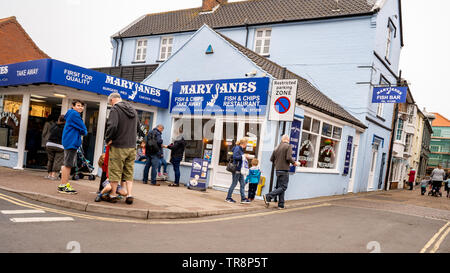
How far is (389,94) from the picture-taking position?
15.5 m

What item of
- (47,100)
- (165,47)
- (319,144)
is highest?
(165,47)

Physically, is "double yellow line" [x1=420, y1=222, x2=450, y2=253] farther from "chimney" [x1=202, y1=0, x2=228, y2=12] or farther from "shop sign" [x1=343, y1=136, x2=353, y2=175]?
"chimney" [x1=202, y1=0, x2=228, y2=12]

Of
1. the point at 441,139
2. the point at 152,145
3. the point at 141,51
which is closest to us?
the point at 152,145

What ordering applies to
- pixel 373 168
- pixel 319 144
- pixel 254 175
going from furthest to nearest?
1. pixel 373 168
2. pixel 319 144
3. pixel 254 175

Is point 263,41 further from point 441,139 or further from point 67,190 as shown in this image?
point 441,139

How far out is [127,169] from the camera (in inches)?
266

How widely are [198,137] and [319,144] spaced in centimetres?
468

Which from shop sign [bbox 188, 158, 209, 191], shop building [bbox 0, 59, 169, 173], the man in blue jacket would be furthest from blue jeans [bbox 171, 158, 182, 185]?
the man in blue jacket

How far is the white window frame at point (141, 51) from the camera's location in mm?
23231

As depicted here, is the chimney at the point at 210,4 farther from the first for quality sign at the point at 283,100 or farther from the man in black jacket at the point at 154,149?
the first for quality sign at the point at 283,100

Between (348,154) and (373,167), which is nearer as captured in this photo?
(348,154)

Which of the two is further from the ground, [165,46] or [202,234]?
[165,46]

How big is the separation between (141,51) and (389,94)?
1596cm

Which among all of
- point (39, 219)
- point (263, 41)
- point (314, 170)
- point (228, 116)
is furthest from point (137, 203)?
point (263, 41)
